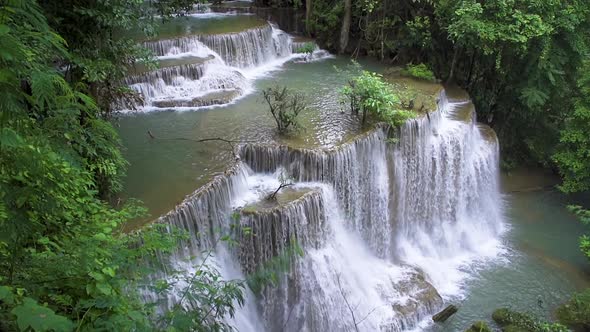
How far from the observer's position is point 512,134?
14.9 meters

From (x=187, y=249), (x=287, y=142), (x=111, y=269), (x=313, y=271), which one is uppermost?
(x=111, y=269)

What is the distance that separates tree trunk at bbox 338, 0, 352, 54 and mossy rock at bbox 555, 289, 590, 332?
33.0 ft

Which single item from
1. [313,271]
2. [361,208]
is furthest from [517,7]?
[313,271]

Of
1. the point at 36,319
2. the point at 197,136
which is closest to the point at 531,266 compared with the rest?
the point at 197,136

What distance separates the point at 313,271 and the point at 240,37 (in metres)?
8.40

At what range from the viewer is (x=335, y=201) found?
9469 mm

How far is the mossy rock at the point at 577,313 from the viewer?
30.2ft

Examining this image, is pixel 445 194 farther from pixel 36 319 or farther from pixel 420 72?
pixel 36 319

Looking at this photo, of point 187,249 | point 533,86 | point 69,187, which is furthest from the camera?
point 533,86

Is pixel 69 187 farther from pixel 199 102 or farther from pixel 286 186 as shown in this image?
pixel 199 102

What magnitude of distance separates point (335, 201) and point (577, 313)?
463cm

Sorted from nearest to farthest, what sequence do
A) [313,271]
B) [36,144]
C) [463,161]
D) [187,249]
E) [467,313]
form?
[36,144] < [187,249] < [313,271] < [467,313] < [463,161]

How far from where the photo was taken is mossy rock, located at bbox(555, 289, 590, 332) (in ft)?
30.2

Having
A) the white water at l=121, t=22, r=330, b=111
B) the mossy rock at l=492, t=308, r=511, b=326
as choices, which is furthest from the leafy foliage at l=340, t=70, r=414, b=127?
the mossy rock at l=492, t=308, r=511, b=326
